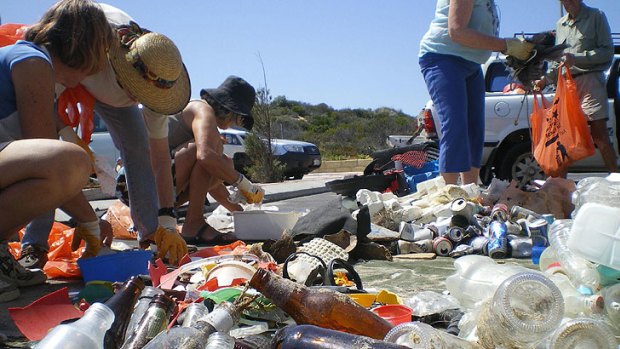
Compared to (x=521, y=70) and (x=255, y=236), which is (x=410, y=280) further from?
(x=521, y=70)

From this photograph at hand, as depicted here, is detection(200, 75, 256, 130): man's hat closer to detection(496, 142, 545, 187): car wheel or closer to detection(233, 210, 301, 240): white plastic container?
detection(233, 210, 301, 240): white plastic container

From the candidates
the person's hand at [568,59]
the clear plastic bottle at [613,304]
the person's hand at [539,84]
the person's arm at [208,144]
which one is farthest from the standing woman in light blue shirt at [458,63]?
the clear plastic bottle at [613,304]

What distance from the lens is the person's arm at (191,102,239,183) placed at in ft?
15.4

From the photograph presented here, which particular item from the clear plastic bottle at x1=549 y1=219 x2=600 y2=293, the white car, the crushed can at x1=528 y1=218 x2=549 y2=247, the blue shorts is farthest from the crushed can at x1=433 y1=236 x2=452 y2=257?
the white car

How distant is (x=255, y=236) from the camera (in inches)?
173

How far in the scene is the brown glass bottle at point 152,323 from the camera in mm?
1562

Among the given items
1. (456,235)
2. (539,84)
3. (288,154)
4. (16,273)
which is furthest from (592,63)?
Answer: (288,154)

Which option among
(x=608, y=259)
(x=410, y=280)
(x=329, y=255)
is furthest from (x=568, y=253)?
(x=329, y=255)

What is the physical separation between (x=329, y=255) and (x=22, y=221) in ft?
4.60

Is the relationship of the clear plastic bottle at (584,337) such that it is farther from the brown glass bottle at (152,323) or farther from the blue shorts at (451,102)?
the blue shorts at (451,102)

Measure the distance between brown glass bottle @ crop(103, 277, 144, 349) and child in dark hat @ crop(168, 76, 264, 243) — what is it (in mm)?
2859

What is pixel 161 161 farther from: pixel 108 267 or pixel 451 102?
pixel 451 102

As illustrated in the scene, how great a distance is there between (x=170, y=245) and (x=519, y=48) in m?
2.90

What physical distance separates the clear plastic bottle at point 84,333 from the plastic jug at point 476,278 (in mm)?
1229
